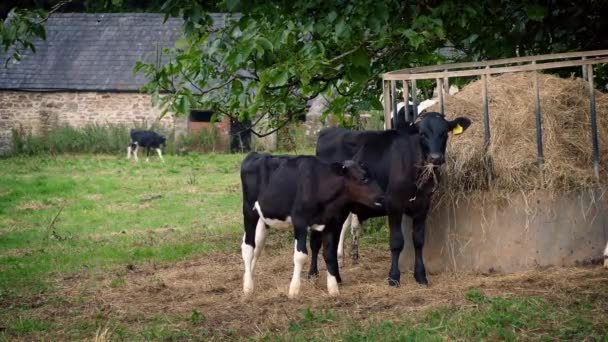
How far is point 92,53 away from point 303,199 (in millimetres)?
32482

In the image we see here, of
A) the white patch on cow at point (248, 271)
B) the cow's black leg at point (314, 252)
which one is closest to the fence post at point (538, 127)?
the cow's black leg at point (314, 252)

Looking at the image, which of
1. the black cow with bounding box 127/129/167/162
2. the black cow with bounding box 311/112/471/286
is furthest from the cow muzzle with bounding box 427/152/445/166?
the black cow with bounding box 127/129/167/162

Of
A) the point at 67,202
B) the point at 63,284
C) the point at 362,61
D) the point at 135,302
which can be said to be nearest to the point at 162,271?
the point at 63,284

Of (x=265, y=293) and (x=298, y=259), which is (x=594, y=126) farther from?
(x=265, y=293)

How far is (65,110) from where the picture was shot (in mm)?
38750

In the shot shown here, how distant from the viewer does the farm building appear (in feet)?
124

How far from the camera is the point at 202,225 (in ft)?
52.3

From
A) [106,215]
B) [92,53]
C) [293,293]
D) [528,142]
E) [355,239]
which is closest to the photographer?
[293,293]

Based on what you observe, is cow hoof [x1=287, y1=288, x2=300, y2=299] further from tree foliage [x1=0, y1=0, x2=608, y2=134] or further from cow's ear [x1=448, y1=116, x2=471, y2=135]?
cow's ear [x1=448, y1=116, x2=471, y2=135]

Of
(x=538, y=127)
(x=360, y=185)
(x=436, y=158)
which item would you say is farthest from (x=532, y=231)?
(x=360, y=185)

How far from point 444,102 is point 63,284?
14.7 ft

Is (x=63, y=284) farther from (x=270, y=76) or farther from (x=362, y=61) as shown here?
(x=362, y=61)

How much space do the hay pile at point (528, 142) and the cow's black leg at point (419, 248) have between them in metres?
0.51

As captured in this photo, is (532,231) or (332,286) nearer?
(332,286)
